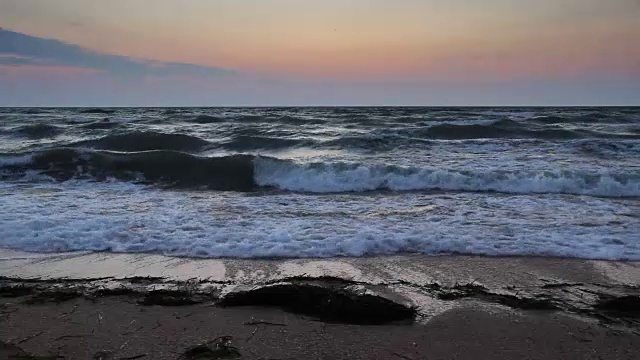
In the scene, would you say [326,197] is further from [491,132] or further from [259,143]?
[491,132]

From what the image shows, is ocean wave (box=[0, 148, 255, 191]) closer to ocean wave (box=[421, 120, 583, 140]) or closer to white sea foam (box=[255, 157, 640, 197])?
white sea foam (box=[255, 157, 640, 197])

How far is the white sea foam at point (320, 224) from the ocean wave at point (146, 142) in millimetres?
7976

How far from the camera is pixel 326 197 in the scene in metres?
9.05

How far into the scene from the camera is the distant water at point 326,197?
5516 mm

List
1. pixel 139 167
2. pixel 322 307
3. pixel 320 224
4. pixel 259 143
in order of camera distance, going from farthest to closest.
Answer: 1. pixel 259 143
2. pixel 139 167
3. pixel 320 224
4. pixel 322 307

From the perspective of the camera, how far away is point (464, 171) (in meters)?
10.4

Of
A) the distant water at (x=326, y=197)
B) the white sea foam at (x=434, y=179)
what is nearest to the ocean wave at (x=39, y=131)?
the distant water at (x=326, y=197)

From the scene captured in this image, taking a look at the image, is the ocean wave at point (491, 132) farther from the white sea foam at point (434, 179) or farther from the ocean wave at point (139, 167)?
the ocean wave at point (139, 167)

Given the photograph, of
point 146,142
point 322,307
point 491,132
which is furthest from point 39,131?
point 322,307

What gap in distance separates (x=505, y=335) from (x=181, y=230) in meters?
4.27

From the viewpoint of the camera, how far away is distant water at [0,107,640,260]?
5516 millimetres

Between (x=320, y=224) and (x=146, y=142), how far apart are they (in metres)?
13.0

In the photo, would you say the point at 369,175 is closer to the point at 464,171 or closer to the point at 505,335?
the point at 464,171

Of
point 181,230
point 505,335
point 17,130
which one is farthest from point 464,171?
point 17,130
